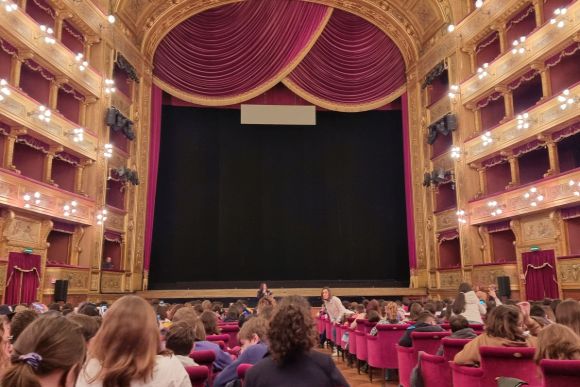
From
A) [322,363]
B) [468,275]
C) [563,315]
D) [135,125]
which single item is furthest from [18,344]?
[135,125]

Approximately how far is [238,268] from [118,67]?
26.6 feet

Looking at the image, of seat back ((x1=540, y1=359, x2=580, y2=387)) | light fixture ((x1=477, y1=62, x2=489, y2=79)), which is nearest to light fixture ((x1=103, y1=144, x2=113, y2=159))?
light fixture ((x1=477, y1=62, x2=489, y2=79))

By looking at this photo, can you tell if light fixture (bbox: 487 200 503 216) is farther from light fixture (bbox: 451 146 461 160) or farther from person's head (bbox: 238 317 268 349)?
person's head (bbox: 238 317 268 349)

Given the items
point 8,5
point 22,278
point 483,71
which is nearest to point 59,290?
point 22,278

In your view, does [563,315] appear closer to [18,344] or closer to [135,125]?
[18,344]

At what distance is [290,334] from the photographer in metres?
2.26

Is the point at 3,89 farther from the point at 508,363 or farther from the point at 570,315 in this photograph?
the point at 570,315

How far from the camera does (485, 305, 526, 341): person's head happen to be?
341 cm

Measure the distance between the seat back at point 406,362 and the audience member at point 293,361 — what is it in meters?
2.96

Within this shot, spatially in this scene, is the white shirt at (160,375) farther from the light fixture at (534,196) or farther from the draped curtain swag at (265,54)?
the draped curtain swag at (265,54)

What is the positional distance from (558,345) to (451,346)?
146 cm

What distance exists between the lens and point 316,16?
16.9 meters

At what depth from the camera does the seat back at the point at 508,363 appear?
318cm

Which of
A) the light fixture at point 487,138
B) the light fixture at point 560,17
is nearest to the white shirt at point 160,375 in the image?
the light fixture at point 560,17
